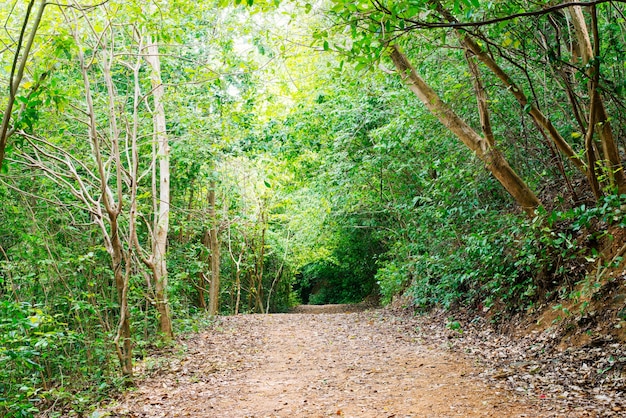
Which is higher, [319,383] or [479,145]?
[479,145]

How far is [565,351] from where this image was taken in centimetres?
612

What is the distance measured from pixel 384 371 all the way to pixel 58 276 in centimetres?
508

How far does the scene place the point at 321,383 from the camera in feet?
20.9

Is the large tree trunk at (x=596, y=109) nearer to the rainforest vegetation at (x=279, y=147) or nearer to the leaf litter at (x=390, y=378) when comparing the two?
the rainforest vegetation at (x=279, y=147)

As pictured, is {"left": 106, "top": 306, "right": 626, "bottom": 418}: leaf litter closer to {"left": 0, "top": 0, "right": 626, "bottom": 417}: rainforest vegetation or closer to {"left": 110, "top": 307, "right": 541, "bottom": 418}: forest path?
{"left": 110, "top": 307, "right": 541, "bottom": 418}: forest path

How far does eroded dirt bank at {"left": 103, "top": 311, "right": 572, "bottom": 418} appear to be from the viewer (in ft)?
16.7

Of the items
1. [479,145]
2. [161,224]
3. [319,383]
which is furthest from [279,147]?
[319,383]

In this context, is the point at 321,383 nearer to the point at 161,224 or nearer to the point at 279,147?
the point at 161,224

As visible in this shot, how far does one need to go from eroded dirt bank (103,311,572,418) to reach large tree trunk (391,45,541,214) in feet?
8.88

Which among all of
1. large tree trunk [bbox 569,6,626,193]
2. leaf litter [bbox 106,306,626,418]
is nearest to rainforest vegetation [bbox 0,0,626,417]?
large tree trunk [bbox 569,6,626,193]

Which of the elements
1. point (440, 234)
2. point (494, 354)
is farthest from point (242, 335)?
point (494, 354)

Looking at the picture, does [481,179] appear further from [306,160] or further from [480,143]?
[306,160]

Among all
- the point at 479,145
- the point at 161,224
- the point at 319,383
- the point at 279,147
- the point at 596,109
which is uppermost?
the point at 279,147

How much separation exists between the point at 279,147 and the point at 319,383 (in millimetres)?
8667
